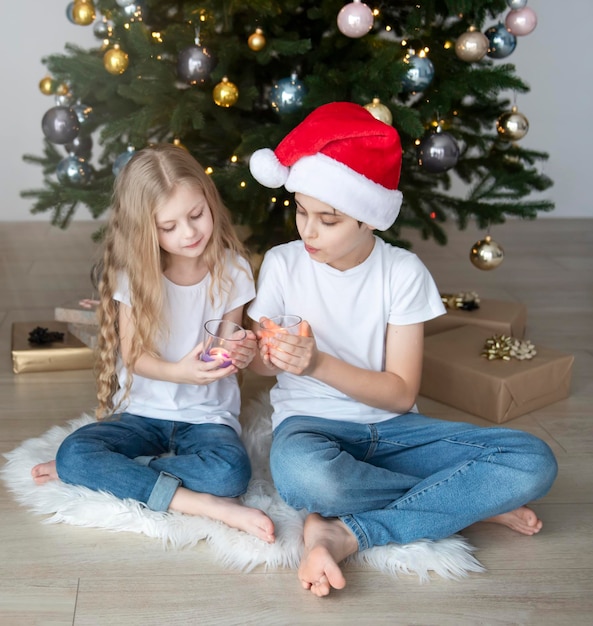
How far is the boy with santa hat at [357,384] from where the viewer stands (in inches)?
58.4

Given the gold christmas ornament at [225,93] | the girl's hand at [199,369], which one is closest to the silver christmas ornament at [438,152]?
the gold christmas ornament at [225,93]

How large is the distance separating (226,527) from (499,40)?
151cm

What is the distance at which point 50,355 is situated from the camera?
2.37 m

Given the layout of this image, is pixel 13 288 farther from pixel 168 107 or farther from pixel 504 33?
pixel 504 33

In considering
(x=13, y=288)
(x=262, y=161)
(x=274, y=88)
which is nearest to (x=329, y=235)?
(x=262, y=161)

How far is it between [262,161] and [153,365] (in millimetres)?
474

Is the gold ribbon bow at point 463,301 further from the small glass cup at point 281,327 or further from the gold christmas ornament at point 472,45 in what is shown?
the small glass cup at point 281,327

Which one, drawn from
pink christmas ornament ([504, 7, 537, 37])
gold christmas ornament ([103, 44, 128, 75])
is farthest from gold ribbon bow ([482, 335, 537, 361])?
gold christmas ornament ([103, 44, 128, 75])

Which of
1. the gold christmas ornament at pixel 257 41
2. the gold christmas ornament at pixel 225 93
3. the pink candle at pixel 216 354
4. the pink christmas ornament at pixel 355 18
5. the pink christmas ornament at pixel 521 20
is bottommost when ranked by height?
the pink candle at pixel 216 354

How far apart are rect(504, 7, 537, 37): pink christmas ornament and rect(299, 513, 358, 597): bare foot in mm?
1457

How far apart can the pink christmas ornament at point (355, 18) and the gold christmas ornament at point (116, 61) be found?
56 cm

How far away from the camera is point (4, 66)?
4.00 metres

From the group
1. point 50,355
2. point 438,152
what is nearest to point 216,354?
point 438,152

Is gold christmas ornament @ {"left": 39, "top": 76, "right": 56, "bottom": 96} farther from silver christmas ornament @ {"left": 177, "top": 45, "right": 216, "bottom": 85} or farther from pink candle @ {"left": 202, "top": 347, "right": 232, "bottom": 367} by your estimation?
pink candle @ {"left": 202, "top": 347, "right": 232, "bottom": 367}
